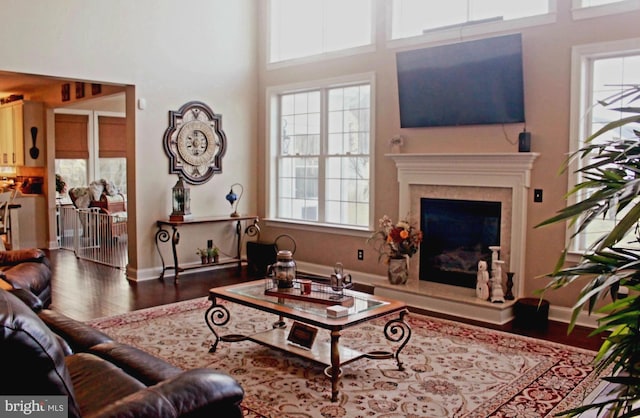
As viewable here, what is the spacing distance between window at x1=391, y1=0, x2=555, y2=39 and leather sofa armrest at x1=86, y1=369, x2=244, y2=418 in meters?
4.52

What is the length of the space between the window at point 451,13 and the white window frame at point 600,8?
24 centimetres

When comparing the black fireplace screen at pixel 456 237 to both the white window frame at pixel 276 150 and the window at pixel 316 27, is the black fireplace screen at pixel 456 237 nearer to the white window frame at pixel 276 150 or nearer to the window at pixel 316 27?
the white window frame at pixel 276 150

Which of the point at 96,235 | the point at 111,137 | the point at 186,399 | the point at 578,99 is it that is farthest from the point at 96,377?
the point at 111,137

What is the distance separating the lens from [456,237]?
5.65 meters

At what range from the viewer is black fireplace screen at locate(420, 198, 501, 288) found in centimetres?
543

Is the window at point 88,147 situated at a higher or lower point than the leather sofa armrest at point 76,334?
higher

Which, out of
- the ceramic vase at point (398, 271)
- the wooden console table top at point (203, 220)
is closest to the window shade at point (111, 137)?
the wooden console table top at point (203, 220)

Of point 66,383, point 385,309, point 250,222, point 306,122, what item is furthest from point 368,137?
point 66,383

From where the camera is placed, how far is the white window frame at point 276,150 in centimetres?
633

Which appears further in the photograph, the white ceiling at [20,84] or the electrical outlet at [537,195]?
the white ceiling at [20,84]

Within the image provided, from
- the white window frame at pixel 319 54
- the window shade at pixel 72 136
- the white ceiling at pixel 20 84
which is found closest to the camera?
the white window frame at pixel 319 54

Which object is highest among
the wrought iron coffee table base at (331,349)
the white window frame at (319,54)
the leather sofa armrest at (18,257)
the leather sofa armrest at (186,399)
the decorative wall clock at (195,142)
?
the white window frame at (319,54)

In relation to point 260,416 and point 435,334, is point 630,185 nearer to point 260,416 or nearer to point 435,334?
point 260,416

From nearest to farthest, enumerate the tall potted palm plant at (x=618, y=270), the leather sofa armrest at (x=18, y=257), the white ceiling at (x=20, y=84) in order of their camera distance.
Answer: the tall potted palm plant at (x=618, y=270) → the leather sofa armrest at (x=18, y=257) → the white ceiling at (x=20, y=84)
